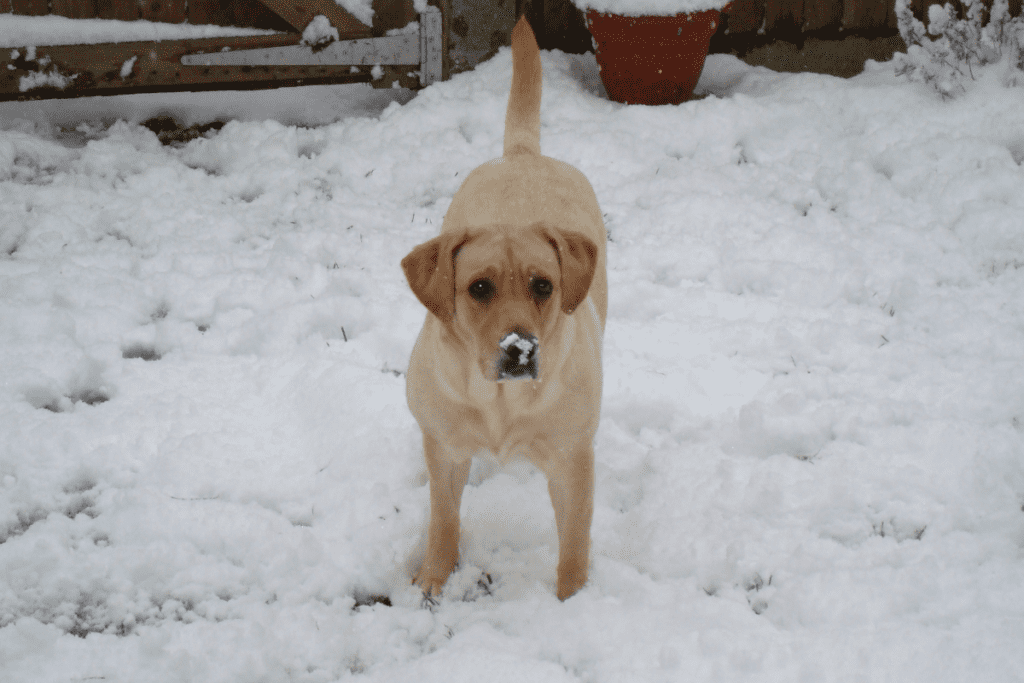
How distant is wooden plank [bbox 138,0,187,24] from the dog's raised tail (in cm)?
307

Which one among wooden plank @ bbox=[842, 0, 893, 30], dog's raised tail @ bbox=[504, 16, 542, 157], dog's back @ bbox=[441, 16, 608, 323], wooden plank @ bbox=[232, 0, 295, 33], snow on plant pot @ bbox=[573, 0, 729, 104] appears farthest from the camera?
wooden plank @ bbox=[842, 0, 893, 30]

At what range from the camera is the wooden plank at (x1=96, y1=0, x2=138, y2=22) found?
15.5ft

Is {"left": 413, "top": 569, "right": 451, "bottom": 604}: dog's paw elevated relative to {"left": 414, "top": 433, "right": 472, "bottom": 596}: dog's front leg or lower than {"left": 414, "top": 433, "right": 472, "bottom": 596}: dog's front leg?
lower

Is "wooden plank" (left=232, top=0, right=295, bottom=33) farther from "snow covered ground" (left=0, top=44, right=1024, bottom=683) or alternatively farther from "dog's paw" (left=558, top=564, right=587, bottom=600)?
"dog's paw" (left=558, top=564, right=587, bottom=600)

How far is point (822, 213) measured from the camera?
3918mm

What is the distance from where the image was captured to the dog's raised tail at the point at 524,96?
110 inches

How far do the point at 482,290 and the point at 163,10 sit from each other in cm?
429

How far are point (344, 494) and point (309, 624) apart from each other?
0.49m

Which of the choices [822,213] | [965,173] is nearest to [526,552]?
[822,213]

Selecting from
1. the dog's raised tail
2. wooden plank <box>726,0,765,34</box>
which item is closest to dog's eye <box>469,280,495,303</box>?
the dog's raised tail

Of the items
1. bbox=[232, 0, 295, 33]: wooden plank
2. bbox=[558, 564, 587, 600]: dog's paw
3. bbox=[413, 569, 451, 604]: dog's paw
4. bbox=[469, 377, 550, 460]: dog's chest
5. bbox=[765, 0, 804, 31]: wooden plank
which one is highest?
bbox=[765, 0, 804, 31]: wooden plank

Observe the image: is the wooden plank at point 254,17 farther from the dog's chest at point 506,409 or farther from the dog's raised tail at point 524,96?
the dog's chest at point 506,409

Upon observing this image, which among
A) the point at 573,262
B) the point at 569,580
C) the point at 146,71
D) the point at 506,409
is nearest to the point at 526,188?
the point at 573,262

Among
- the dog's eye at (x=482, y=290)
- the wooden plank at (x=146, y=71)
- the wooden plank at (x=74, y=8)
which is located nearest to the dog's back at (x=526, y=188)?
the dog's eye at (x=482, y=290)
